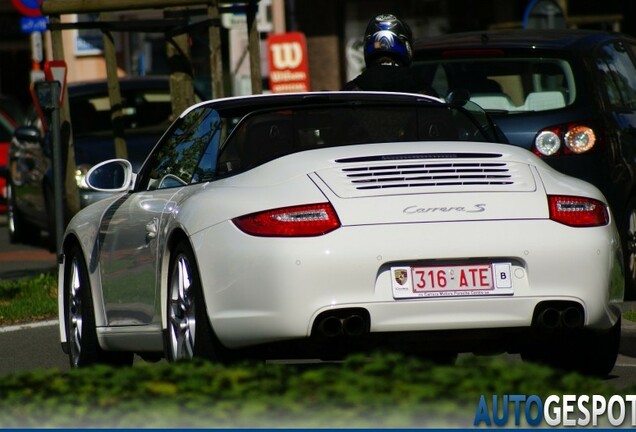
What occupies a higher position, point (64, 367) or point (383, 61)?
point (383, 61)

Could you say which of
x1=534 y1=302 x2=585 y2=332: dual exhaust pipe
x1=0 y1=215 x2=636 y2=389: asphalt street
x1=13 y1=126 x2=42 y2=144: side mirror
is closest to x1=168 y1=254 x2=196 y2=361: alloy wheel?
x1=534 y1=302 x2=585 y2=332: dual exhaust pipe

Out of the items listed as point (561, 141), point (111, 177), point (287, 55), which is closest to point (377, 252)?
point (111, 177)

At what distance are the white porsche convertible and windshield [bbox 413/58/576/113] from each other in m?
3.84

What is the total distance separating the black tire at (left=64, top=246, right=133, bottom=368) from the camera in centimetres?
887

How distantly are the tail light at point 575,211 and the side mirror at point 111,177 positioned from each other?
8.21 feet

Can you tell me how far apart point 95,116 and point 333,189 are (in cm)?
1137

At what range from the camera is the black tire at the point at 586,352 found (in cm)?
785

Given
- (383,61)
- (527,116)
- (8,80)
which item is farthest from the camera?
(8,80)

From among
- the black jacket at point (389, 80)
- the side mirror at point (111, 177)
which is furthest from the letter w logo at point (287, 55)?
the side mirror at point (111, 177)

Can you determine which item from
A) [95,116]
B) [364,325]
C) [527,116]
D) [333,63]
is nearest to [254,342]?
[364,325]

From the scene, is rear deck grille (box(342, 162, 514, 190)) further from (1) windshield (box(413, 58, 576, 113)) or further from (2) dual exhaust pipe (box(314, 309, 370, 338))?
(1) windshield (box(413, 58, 576, 113))

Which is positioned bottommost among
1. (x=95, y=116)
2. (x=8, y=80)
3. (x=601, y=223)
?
(x=8, y=80)

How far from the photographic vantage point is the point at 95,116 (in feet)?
59.6

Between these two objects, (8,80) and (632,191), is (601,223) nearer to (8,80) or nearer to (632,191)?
(632,191)
